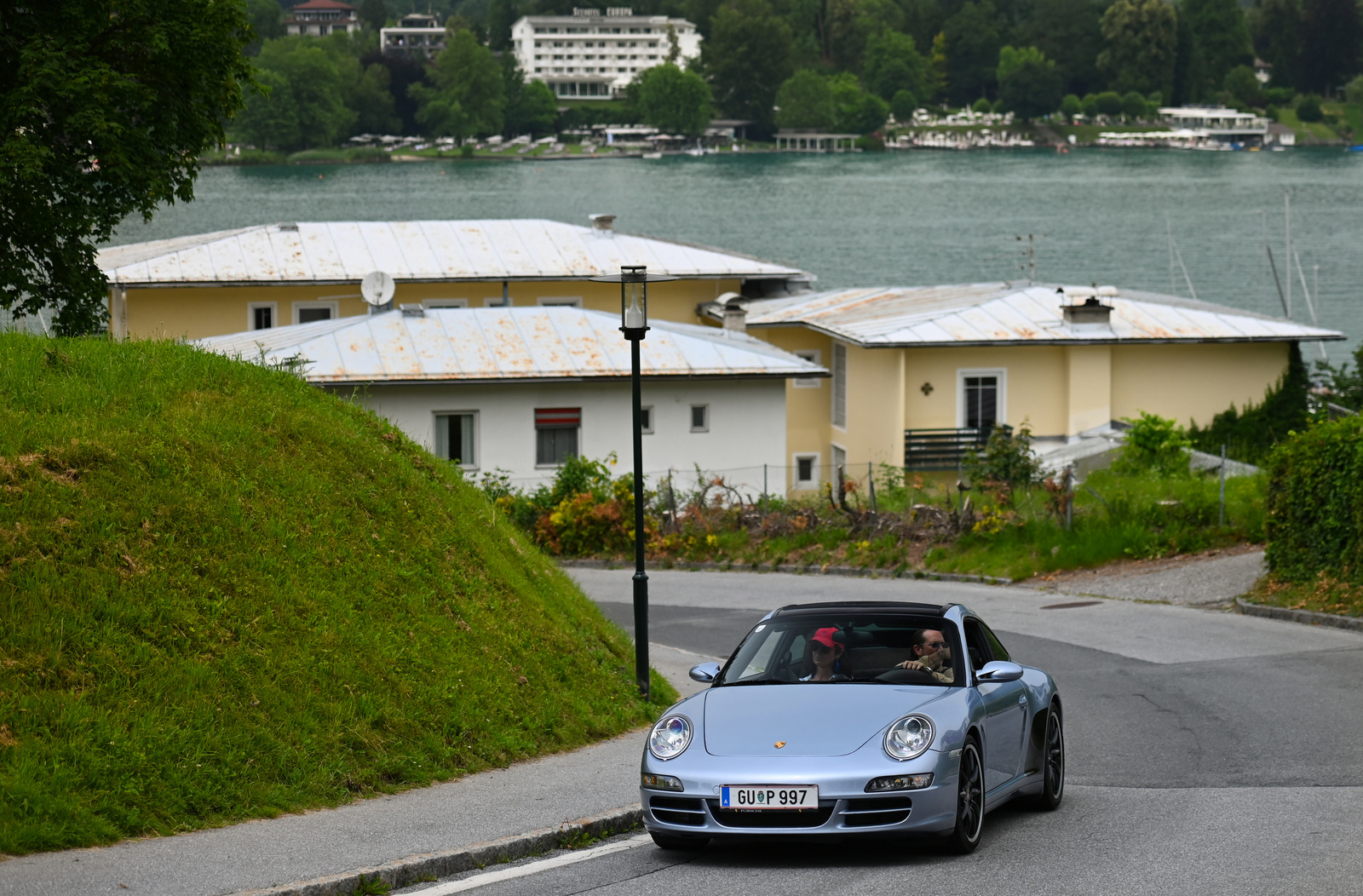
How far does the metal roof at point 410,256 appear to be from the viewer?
158 ft

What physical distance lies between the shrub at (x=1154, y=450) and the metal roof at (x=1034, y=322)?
8.04m

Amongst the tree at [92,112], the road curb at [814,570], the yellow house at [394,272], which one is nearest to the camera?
the tree at [92,112]

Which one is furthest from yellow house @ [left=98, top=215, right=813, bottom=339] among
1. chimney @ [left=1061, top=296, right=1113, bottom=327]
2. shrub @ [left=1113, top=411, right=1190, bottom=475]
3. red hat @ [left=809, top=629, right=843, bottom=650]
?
red hat @ [left=809, top=629, right=843, bottom=650]

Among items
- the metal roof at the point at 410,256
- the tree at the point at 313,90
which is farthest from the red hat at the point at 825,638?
the tree at the point at 313,90

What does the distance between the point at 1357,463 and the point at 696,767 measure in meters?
14.4

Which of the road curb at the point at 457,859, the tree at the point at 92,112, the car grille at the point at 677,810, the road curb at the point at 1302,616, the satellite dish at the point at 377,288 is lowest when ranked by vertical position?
the road curb at the point at 1302,616

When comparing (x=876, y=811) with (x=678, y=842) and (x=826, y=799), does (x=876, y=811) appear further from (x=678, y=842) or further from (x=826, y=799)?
(x=678, y=842)

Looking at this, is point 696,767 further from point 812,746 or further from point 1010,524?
point 1010,524

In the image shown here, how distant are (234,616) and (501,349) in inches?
1022

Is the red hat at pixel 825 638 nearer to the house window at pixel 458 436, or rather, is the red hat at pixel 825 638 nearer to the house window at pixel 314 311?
the house window at pixel 458 436

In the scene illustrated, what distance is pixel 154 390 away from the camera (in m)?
13.5

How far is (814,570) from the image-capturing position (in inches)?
1189

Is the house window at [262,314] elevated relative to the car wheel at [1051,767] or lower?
elevated

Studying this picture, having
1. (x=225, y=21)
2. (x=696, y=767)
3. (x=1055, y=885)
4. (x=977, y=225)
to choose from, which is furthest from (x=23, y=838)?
(x=977, y=225)
